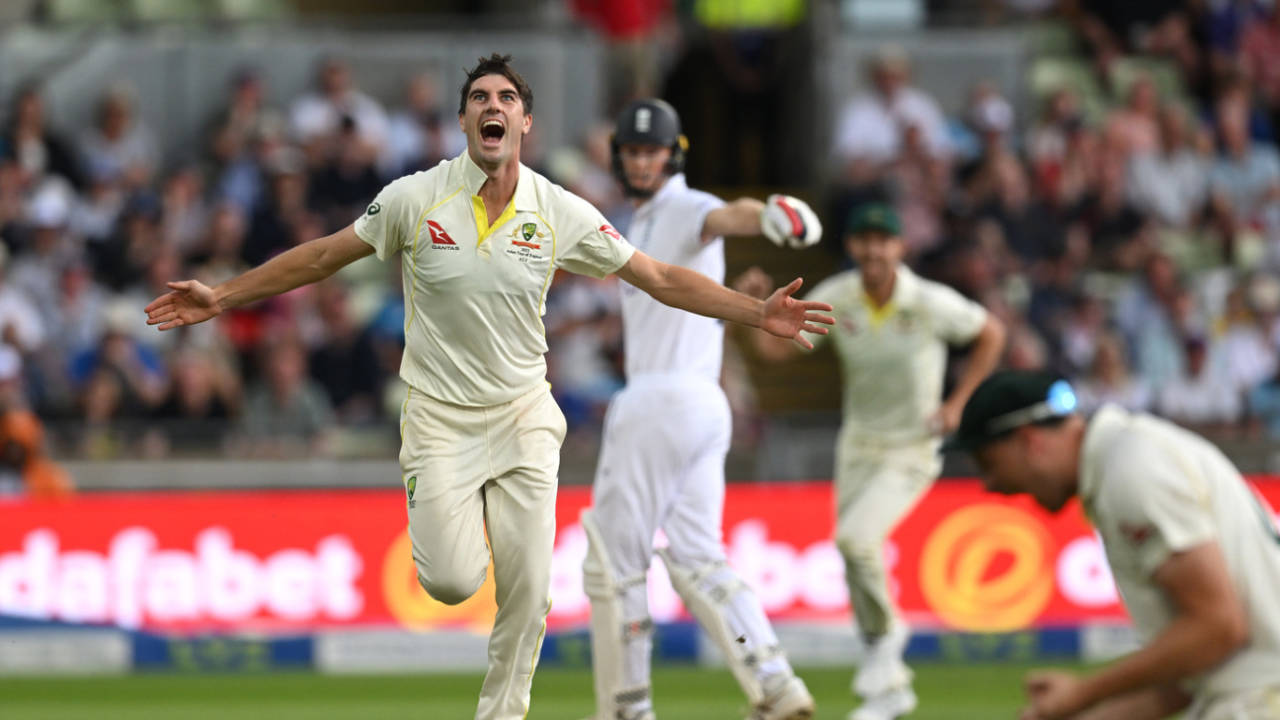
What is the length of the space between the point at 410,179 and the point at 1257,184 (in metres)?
14.1

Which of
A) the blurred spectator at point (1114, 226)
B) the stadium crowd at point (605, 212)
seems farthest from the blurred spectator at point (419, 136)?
the blurred spectator at point (1114, 226)

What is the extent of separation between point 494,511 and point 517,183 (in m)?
1.36

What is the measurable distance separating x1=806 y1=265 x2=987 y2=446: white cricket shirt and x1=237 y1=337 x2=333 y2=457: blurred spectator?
5167mm

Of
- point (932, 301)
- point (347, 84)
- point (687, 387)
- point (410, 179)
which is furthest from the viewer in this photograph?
point (347, 84)

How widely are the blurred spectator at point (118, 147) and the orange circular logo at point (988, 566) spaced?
8.28 metres

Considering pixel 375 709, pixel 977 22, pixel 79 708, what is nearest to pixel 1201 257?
pixel 977 22

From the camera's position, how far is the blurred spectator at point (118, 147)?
56.6 feet

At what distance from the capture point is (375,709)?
37.0ft

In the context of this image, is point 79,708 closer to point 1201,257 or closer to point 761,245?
Answer: point 761,245

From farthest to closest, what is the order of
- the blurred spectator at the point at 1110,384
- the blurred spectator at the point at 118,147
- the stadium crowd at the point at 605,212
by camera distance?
the blurred spectator at the point at 118,147
the blurred spectator at the point at 1110,384
the stadium crowd at the point at 605,212

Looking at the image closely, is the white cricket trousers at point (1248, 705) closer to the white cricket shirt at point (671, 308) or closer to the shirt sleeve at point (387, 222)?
the shirt sleeve at point (387, 222)

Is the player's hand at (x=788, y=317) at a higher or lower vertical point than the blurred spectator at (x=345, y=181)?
lower

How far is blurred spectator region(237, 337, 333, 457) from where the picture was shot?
47.1ft

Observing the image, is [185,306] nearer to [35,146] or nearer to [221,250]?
[221,250]
